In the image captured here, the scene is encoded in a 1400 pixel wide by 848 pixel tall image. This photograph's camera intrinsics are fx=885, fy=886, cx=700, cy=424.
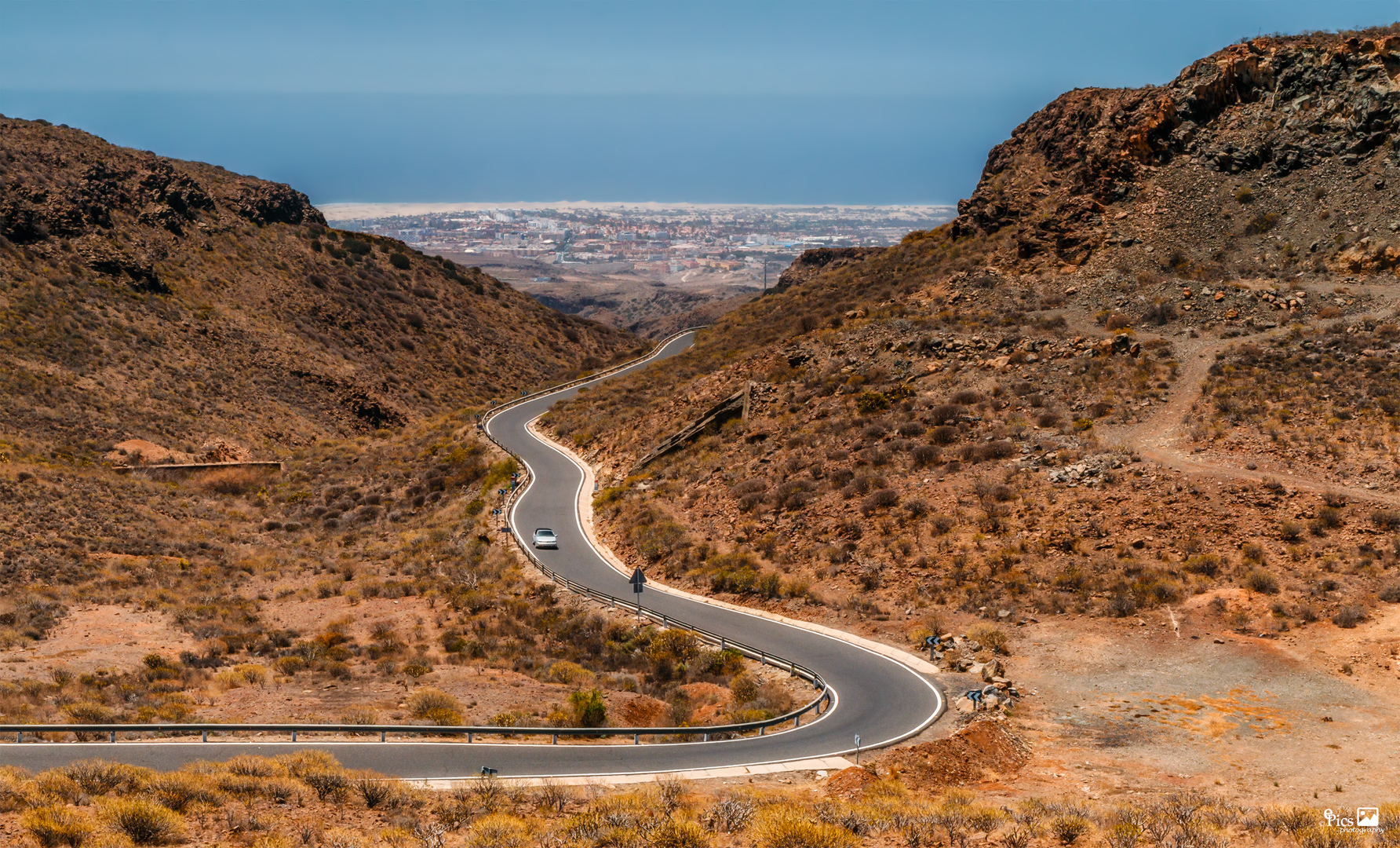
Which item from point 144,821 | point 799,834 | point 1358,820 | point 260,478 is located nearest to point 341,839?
point 144,821

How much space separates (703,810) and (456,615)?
15.1 meters

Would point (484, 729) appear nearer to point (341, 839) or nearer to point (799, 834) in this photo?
point (341, 839)

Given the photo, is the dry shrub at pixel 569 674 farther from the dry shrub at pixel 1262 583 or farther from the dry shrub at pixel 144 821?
the dry shrub at pixel 1262 583

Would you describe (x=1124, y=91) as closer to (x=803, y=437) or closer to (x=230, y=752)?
(x=803, y=437)

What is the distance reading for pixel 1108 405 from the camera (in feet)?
97.9

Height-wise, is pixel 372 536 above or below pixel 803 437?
below

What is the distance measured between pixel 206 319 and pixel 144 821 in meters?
56.5

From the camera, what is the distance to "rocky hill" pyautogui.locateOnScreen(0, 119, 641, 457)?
46406 mm

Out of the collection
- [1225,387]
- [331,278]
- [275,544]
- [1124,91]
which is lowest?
[275,544]

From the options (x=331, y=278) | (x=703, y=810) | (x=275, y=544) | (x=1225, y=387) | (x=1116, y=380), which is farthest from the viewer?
(x=331, y=278)

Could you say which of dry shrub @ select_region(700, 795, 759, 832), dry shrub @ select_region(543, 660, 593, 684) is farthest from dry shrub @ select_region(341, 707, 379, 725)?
dry shrub @ select_region(700, 795, 759, 832)

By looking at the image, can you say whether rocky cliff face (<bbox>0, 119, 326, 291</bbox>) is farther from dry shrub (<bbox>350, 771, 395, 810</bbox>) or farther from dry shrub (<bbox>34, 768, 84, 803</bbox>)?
dry shrub (<bbox>350, 771, 395, 810</bbox>)

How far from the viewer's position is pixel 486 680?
19062 mm

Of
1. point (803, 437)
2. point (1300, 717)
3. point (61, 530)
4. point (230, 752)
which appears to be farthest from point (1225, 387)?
point (61, 530)
